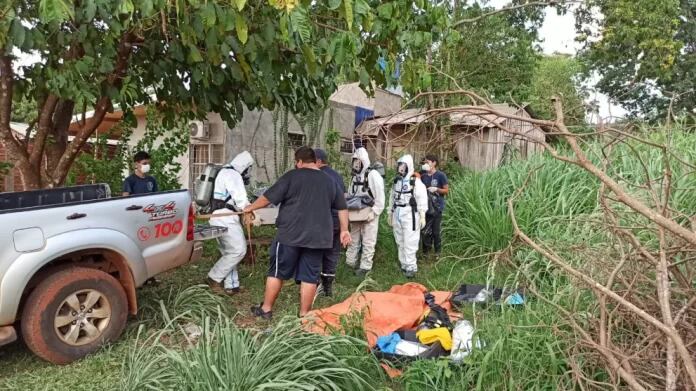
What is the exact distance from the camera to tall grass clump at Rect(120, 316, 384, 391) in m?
2.87

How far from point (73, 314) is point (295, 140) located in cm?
959

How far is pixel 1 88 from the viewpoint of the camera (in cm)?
506

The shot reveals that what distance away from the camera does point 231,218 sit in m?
5.97

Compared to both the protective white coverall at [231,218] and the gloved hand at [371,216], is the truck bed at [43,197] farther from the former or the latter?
the gloved hand at [371,216]

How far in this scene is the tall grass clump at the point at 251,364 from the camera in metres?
2.87

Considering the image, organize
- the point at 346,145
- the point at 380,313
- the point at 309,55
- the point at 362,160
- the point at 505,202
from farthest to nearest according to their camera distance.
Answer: the point at 346,145
the point at 505,202
the point at 362,160
the point at 380,313
the point at 309,55

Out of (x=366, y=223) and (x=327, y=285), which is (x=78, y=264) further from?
(x=366, y=223)

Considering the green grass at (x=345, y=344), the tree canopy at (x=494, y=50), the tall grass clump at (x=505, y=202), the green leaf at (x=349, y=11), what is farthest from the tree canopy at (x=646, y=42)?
the green leaf at (x=349, y=11)

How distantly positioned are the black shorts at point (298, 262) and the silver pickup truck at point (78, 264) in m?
0.97

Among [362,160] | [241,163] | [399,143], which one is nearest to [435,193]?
[362,160]

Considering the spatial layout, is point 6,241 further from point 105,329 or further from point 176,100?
point 176,100

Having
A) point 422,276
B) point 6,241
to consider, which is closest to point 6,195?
point 6,241

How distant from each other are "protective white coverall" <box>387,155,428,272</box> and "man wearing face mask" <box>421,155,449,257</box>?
744mm

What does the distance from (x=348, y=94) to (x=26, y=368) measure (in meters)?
12.5
